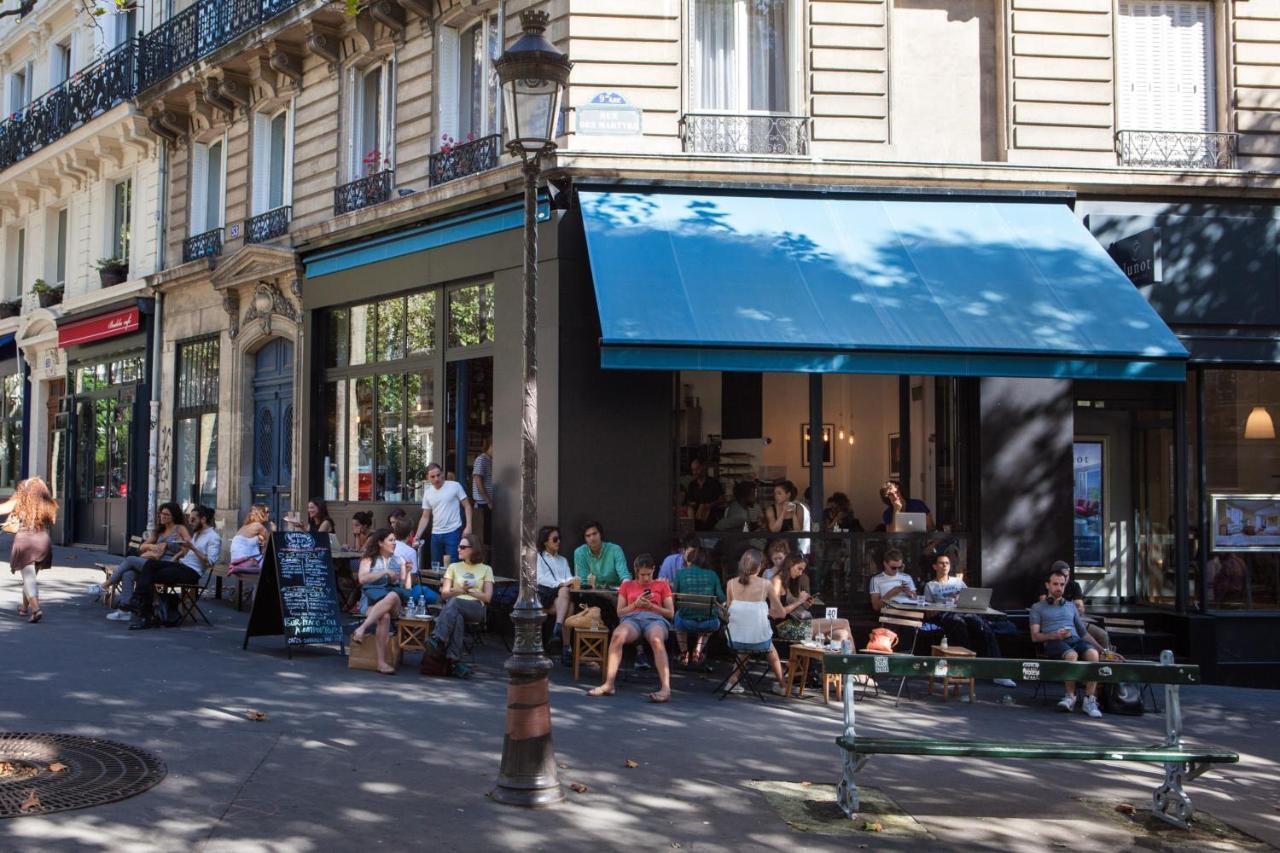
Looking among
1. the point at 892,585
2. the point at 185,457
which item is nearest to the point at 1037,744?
the point at 892,585

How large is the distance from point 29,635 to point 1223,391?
1244 cm

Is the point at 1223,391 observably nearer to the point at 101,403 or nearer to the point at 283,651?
the point at 283,651

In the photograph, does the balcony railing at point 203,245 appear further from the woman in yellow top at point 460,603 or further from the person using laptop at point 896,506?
the person using laptop at point 896,506

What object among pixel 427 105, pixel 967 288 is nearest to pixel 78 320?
pixel 427 105

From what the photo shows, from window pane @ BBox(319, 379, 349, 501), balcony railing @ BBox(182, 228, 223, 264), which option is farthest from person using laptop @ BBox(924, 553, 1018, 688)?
balcony railing @ BBox(182, 228, 223, 264)

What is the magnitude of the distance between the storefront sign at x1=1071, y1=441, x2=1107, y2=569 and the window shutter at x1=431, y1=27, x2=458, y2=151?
818cm

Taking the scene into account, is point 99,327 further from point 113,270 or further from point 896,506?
point 896,506

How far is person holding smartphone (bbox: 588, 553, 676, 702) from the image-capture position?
9.89m

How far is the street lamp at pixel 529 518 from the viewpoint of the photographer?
6617 millimetres

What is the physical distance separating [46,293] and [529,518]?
68.6ft

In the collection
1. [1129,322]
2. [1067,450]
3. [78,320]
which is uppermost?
[78,320]

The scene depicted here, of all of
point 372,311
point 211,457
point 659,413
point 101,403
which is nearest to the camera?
point 659,413

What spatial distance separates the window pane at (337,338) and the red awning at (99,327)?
→ 5815 millimetres

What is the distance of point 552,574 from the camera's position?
11844 millimetres
